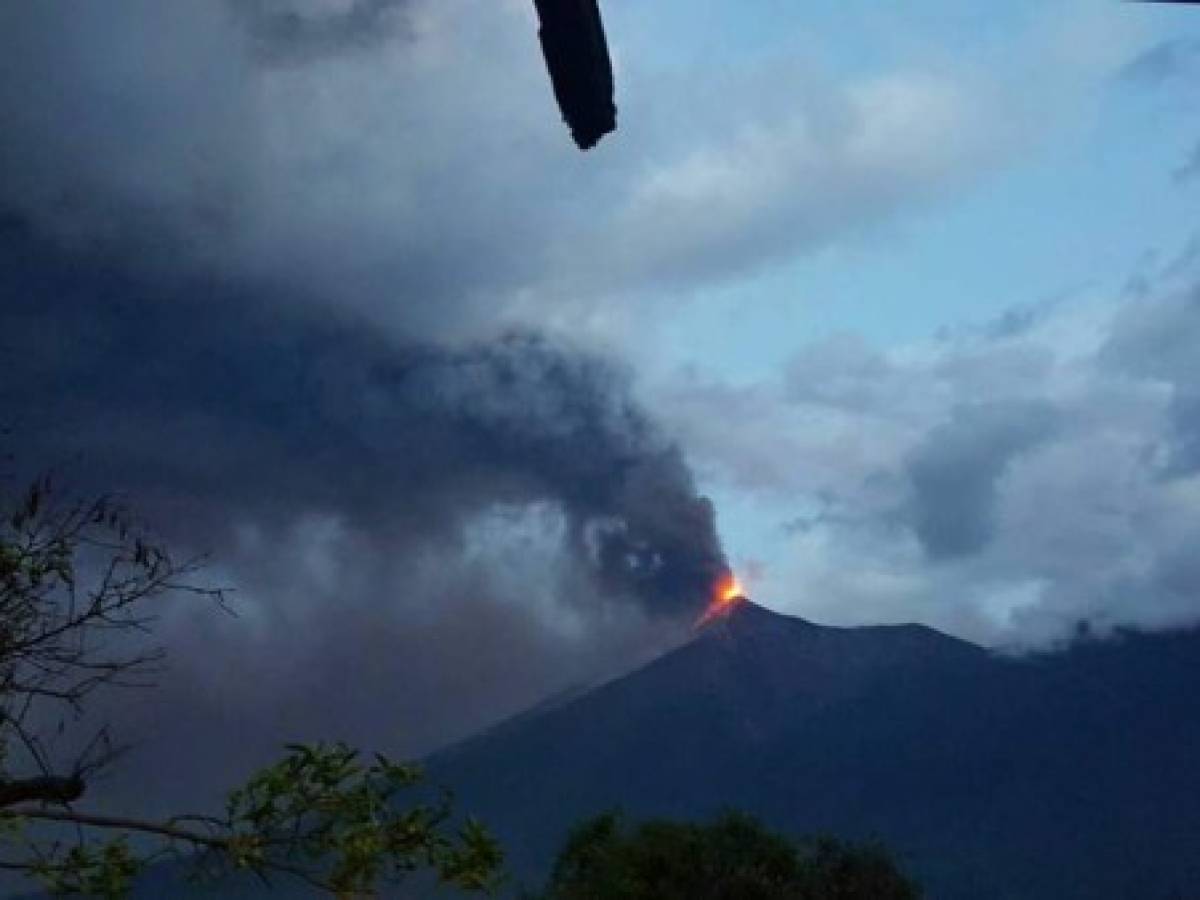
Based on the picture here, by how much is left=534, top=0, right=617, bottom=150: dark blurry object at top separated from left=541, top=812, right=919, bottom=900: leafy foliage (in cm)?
3787

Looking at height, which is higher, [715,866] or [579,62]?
[715,866]

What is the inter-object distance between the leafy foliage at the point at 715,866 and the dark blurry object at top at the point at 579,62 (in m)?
37.9

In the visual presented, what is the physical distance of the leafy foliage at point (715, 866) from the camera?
4038 cm

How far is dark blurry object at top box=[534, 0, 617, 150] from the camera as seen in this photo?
146 inches

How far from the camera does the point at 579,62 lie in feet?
12.4

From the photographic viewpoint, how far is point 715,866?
40.7 m

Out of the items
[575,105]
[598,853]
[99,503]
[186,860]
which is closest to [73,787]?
[186,860]

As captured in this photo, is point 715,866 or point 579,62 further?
point 715,866

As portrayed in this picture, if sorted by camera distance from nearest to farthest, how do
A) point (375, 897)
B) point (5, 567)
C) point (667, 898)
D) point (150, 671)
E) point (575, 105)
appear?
point (575, 105) < point (375, 897) < point (5, 567) < point (150, 671) < point (667, 898)

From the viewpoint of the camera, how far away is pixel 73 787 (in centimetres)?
522

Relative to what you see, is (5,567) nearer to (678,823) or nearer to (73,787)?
(73,787)

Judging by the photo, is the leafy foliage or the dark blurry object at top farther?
the leafy foliage

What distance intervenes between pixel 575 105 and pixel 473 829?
2561 millimetres

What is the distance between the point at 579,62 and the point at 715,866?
3907 centimetres
